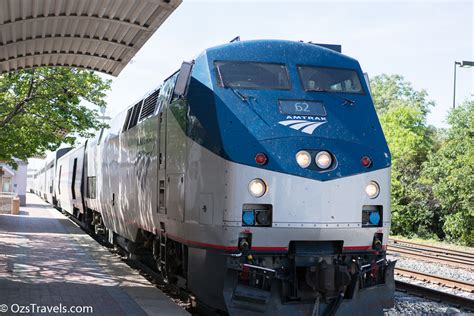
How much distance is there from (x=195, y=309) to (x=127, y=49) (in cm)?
480

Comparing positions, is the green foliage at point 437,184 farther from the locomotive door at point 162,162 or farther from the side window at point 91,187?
the locomotive door at point 162,162

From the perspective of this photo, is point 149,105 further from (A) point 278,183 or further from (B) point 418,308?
(B) point 418,308

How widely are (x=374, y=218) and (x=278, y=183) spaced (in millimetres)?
1438

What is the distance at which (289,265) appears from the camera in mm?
7141

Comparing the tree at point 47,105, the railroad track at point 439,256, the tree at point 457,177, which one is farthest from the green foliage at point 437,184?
the tree at point 47,105

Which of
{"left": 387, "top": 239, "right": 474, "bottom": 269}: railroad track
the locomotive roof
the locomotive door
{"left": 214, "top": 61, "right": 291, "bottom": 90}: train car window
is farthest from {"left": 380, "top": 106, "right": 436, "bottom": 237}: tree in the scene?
{"left": 214, "top": 61, "right": 291, "bottom": 90}: train car window

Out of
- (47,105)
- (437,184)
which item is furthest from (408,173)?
(47,105)

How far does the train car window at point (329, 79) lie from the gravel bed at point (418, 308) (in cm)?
359

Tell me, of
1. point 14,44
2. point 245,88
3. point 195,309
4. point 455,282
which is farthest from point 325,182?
point 455,282

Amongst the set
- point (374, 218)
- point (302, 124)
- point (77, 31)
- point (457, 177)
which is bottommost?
point (374, 218)

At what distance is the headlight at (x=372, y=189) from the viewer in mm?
7484

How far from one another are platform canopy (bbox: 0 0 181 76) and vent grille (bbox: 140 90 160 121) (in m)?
0.86

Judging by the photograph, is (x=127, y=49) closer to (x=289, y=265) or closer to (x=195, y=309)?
(x=195, y=309)

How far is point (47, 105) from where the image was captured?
772 inches
